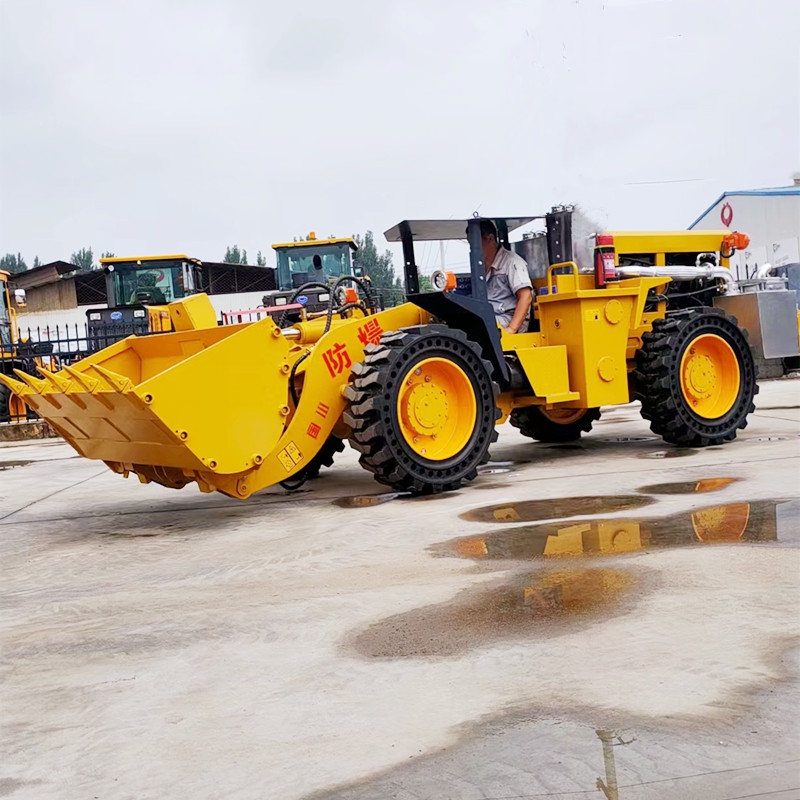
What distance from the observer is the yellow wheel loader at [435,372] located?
6203mm

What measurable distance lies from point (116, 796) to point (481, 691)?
3.62ft

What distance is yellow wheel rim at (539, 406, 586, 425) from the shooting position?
370 inches

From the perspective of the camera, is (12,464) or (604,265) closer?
(604,265)

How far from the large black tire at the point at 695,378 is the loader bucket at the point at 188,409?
3.31m

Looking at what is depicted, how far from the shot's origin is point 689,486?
254 inches

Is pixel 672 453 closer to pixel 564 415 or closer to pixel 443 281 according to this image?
pixel 564 415

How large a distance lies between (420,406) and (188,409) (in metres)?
1.82

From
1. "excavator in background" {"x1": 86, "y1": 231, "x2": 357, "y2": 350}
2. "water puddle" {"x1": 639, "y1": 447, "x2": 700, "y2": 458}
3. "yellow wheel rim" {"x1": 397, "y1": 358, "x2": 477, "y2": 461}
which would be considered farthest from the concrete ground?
"excavator in background" {"x1": 86, "y1": 231, "x2": 357, "y2": 350}

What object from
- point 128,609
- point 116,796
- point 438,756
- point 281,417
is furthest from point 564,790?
point 281,417

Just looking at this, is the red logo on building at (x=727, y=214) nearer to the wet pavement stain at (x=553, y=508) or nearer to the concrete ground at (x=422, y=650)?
the concrete ground at (x=422, y=650)

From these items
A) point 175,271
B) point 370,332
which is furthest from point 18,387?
point 175,271

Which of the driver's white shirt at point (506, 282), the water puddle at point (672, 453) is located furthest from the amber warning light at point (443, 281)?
the water puddle at point (672, 453)

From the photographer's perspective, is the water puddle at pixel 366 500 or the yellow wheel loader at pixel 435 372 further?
the water puddle at pixel 366 500

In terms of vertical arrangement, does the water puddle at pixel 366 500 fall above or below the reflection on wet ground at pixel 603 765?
above
